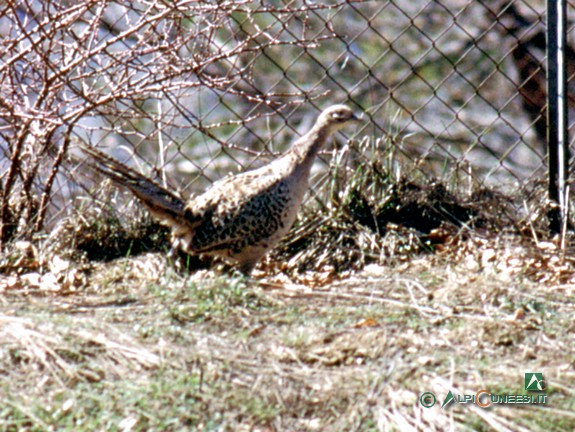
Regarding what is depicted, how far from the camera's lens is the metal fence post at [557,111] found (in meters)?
6.46

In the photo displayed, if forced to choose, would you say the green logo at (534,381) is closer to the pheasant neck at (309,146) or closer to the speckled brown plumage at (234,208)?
the speckled brown plumage at (234,208)

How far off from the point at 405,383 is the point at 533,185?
296 centimetres

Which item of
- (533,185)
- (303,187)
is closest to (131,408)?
(303,187)

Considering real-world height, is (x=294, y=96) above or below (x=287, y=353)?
above

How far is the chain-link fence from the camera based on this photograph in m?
5.91

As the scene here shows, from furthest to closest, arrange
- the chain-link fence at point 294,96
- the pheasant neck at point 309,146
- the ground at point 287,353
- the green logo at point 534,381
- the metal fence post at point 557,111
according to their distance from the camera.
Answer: the metal fence post at point 557,111
the pheasant neck at point 309,146
the chain-link fence at point 294,96
the green logo at point 534,381
the ground at point 287,353

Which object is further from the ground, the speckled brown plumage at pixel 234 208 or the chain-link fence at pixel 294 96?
the chain-link fence at pixel 294 96

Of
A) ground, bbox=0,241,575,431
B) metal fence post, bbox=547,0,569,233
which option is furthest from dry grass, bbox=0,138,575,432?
metal fence post, bbox=547,0,569,233

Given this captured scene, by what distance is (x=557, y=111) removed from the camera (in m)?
6.54
